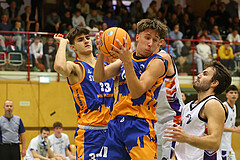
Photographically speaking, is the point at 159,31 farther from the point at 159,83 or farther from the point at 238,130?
the point at 238,130

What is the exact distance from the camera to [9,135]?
33.4ft

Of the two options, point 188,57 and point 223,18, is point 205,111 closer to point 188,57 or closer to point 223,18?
point 188,57

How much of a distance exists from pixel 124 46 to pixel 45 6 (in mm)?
15091

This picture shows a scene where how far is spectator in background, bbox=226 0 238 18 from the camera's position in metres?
19.1

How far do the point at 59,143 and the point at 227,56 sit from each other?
6674 millimetres

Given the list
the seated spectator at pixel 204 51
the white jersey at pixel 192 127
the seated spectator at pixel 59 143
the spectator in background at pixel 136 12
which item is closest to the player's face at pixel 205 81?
A: the white jersey at pixel 192 127

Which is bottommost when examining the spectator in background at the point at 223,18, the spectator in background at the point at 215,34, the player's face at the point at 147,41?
the player's face at the point at 147,41

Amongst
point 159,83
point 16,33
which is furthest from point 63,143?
point 159,83

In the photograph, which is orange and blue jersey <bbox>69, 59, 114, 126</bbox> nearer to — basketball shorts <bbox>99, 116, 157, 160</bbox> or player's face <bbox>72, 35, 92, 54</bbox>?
player's face <bbox>72, 35, 92, 54</bbox>

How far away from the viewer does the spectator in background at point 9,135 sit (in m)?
10.1

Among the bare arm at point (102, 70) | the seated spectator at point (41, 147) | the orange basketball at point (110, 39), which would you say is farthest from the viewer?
the seated spectator at point (41, 147)

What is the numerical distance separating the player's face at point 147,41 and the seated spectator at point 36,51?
884 cm

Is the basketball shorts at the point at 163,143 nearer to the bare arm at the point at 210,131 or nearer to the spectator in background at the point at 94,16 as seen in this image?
the bare arm at the point at 210,131

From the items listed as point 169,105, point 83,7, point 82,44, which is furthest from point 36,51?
point 169,105
